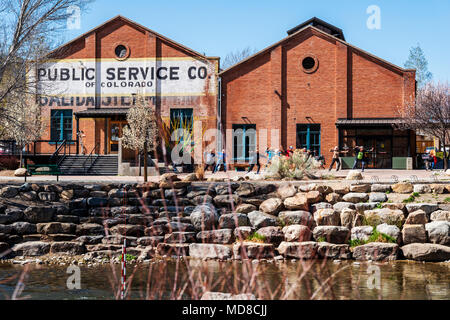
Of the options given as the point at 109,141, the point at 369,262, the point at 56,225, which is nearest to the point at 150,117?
the point at 109,141

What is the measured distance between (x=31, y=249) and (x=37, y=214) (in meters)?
2.06

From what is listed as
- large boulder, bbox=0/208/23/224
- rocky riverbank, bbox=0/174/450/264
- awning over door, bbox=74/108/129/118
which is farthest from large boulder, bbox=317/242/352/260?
awning over door, bbox=74/108/129/118

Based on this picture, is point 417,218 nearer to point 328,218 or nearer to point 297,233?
Answer: point 328,218

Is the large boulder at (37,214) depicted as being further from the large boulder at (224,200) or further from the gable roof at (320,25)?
the gable roof at (320,25)

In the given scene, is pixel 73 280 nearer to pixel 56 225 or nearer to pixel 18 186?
pixel 56 225

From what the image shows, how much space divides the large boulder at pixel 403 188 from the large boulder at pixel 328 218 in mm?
2814

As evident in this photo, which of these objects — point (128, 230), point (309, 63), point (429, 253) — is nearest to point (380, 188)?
point (429, 253)

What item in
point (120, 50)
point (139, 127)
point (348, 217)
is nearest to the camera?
point (348, 217)

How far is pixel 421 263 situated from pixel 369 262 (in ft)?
4.20

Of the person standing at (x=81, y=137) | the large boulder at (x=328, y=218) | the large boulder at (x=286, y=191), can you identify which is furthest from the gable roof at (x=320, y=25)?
the large boulder at (x=328, y=218)

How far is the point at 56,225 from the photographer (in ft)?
48.6

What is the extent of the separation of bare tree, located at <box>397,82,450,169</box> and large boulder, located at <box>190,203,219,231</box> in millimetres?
16789

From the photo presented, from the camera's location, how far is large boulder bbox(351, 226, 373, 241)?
13.8 metres

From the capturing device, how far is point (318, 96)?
110 ft
